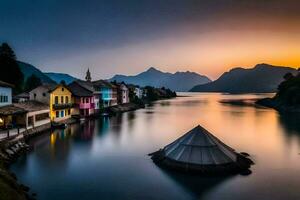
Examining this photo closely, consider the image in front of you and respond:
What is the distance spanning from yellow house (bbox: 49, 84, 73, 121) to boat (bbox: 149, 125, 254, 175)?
36.6 meters

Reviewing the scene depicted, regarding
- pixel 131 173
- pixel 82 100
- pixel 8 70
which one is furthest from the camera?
pixel 8 70

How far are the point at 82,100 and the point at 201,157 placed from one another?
172 ft

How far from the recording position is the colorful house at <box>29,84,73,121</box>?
60.5 meters

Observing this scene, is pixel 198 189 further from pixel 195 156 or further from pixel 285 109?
pixel 285 109

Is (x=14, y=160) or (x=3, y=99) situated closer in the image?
(x=14, y=160)

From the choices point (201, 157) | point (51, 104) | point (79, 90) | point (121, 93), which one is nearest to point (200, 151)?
point (201, 157)

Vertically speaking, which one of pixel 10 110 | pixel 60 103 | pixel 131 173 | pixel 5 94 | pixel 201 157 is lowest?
pixel 131 173

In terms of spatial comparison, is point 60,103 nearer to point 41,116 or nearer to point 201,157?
point 41,116

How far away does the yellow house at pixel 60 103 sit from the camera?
6093 cm

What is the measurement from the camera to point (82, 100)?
75.7m

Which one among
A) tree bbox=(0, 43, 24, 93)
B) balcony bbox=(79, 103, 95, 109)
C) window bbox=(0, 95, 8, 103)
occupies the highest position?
tree bbox=(0, 43, 24, 93)

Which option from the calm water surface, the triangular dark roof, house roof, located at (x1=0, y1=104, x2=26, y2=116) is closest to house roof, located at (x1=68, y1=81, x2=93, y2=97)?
the calm water surface

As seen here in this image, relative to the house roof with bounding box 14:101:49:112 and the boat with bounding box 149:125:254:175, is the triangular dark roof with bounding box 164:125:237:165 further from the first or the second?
the house roof with bounding box 14:101:49:112

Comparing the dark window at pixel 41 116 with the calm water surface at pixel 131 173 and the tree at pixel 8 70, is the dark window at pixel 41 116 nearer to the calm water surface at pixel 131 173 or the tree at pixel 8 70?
the calm water surface at pixel 131 173
